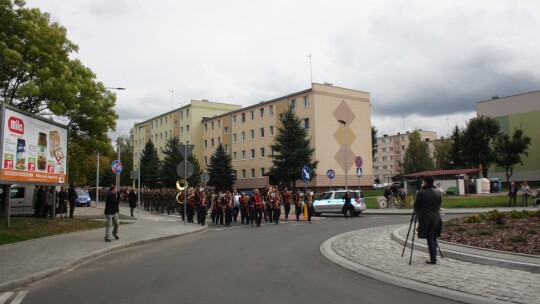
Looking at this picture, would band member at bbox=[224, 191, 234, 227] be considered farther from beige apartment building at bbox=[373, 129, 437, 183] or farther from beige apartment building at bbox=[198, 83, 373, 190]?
beige apartment building at bbox=[373, 129, 437, 183]

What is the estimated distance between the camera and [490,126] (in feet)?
178

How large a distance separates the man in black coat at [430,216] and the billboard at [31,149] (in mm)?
12534

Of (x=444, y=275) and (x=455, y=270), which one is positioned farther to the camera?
(x=455, y=270)

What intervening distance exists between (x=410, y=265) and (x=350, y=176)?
1782 inches

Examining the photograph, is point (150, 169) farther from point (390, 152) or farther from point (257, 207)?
point (390, 152)

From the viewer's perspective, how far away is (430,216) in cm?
872

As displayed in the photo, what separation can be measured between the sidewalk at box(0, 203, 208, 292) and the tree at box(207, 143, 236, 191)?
1491 inches

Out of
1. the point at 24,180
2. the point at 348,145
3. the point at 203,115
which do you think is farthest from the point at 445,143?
the point at 24,180

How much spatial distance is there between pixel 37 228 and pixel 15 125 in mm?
3818

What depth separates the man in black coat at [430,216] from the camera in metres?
8.58

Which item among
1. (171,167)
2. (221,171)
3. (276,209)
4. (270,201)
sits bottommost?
(276,209)

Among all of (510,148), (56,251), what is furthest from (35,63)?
(510,148)

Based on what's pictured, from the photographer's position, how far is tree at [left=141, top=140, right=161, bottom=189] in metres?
63.9

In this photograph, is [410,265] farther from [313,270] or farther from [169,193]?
[169,193]
